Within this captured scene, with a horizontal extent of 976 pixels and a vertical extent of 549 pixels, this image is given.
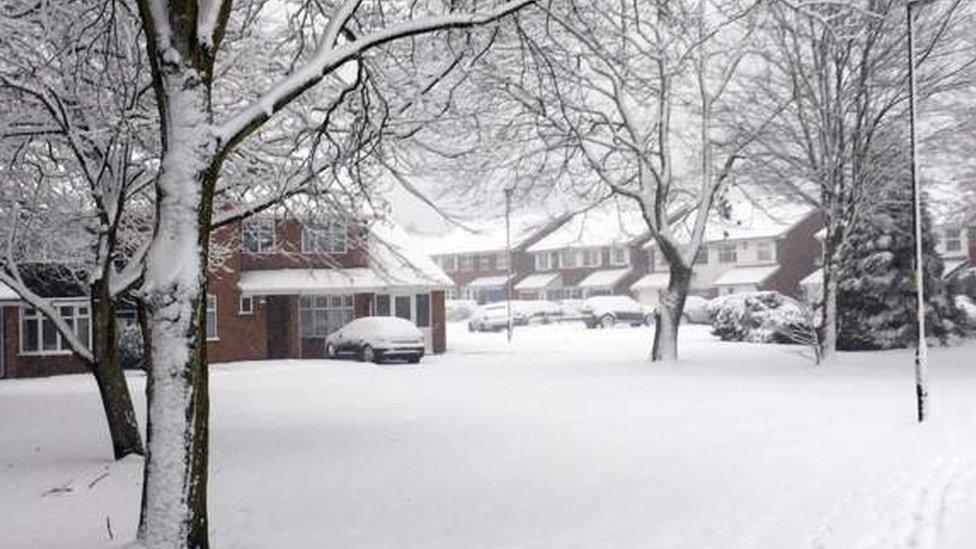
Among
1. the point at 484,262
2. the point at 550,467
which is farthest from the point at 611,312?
the point at 550,467

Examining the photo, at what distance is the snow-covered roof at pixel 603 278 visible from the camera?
74438 mm

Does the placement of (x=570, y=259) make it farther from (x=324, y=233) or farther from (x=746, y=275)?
(x=324, y=233)

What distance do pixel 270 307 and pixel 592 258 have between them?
144ft

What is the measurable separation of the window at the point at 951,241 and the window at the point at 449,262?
135 feet

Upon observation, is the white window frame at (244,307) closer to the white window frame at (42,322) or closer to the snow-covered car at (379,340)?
the snow-covered car at (379,340)

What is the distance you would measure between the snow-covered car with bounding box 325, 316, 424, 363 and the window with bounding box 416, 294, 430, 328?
12.7 ft

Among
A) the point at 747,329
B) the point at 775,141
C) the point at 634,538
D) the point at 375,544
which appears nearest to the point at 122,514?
the point at 375,544

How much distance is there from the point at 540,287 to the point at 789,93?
5247cm

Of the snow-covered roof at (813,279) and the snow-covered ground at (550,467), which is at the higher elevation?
the snow-covered roof at (813,279)

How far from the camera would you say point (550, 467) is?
11.3 m

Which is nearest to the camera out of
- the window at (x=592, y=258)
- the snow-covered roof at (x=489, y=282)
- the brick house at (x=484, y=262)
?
the window at (x=592, y=258)

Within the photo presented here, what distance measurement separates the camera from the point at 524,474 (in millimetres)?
10914

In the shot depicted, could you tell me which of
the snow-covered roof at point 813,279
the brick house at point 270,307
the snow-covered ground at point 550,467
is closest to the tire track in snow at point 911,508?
the snow-covered ground at point 550,467

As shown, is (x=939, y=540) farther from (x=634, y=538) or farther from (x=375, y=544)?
(x=375, y=544)
